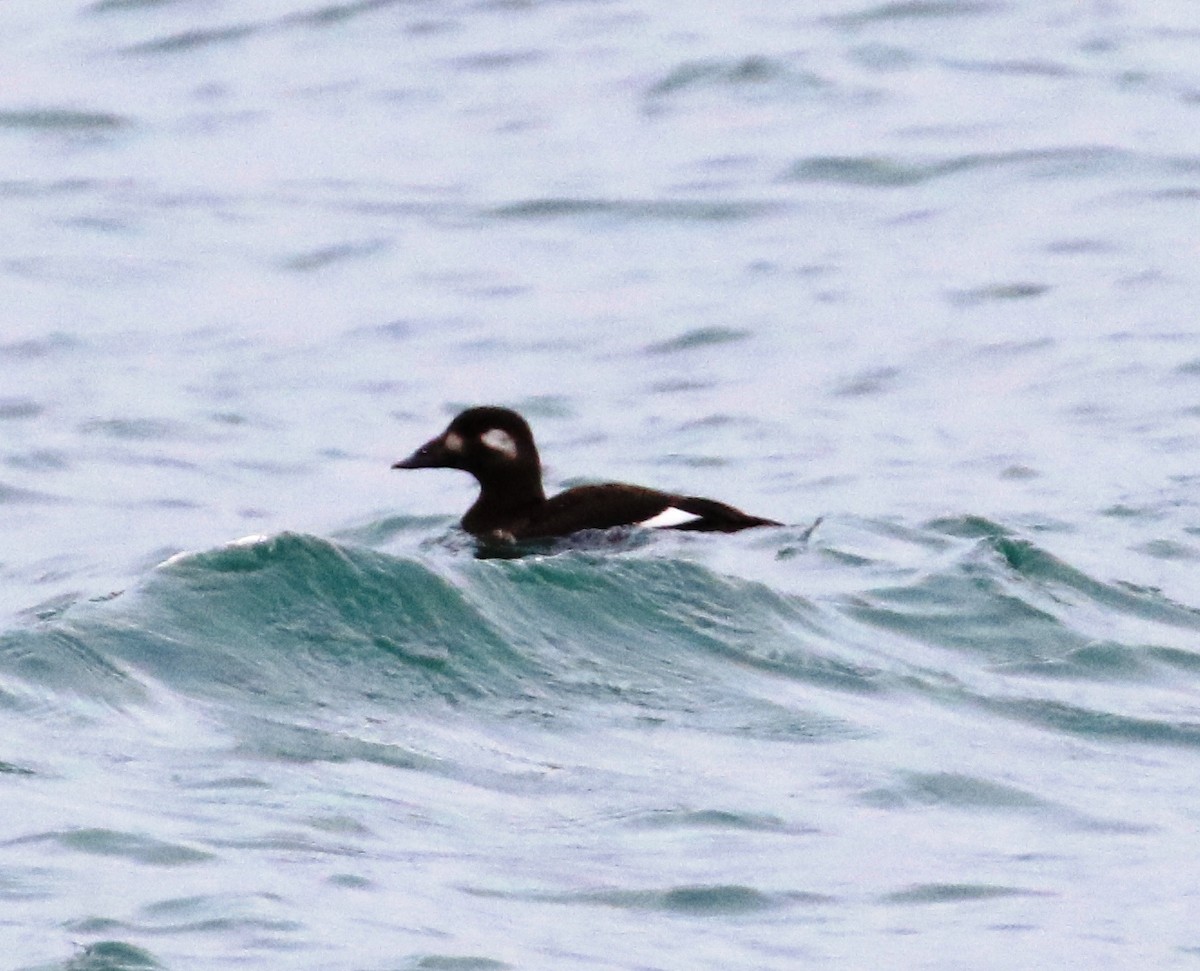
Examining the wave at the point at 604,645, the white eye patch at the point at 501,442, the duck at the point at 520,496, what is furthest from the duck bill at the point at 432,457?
the wave at the point at 604,645

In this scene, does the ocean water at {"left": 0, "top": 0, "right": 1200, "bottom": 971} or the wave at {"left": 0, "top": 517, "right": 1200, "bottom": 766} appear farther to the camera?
the wave at {"left": 0, "top": 517, "right": 1200, "bottom": 766}

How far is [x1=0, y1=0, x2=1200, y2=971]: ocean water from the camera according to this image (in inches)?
277

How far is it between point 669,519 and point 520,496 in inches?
31.0

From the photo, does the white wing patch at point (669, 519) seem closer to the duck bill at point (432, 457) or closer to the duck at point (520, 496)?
the duck at point (520, 496)

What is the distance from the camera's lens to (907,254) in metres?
16.5

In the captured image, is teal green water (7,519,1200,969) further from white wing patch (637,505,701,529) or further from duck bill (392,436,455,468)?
duck bill (392,436,455,468)

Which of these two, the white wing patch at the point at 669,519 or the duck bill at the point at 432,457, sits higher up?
the duck bill at the point at 432,457

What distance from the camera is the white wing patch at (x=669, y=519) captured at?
10820mm

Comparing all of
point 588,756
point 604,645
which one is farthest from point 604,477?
point 588,756

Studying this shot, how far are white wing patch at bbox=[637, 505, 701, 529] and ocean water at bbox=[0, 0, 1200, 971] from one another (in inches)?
6.3

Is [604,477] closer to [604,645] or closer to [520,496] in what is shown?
[520,496]

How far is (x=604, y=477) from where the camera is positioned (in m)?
13.0

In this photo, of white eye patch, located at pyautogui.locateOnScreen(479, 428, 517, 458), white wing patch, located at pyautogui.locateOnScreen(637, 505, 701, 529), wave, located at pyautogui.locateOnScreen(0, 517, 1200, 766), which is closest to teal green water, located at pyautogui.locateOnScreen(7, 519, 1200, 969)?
wave, located at pyautogui.locateOnScreen(0, 517, 1200, 766)

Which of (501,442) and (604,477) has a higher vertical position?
(501,442)
